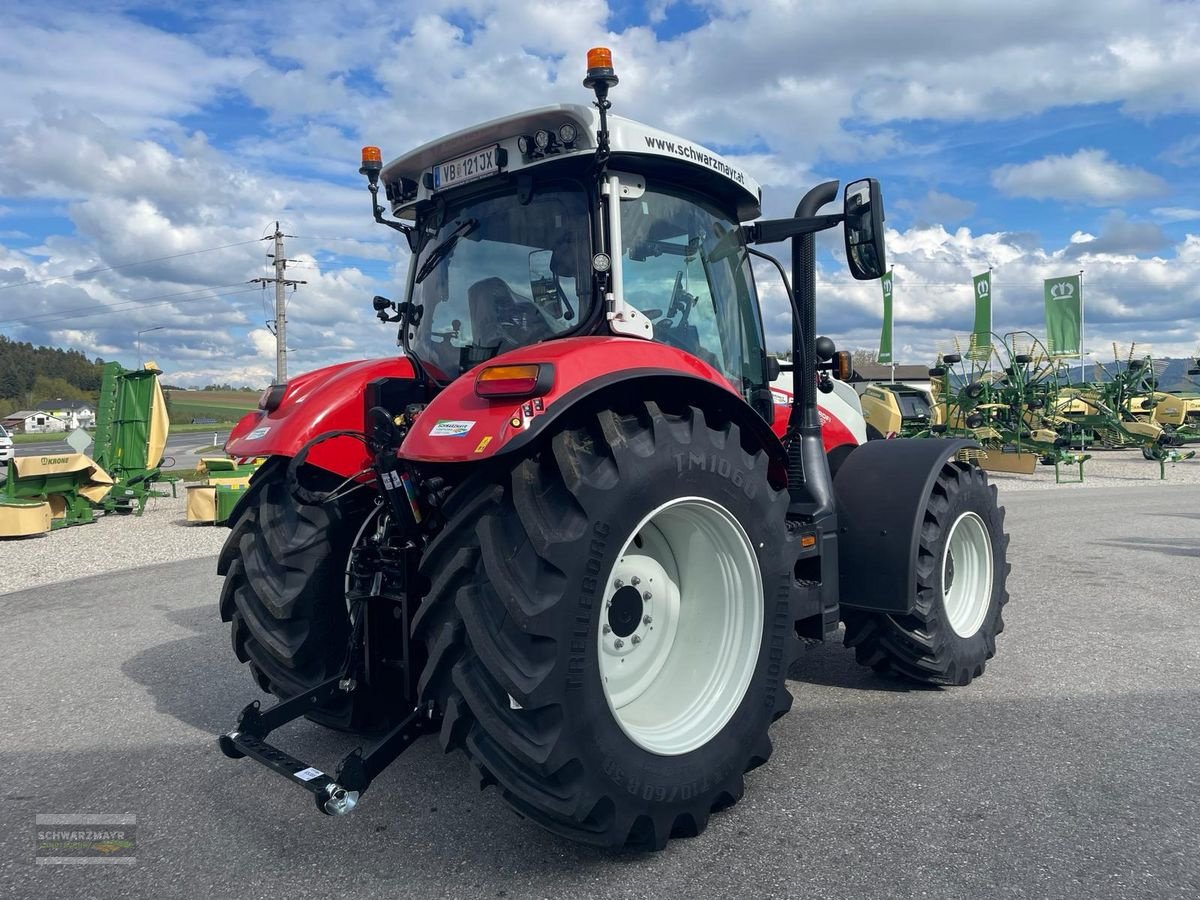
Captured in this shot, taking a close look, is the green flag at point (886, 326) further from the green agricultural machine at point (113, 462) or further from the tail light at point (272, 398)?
the tail light at point (272, 398)

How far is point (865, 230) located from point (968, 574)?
2.10m

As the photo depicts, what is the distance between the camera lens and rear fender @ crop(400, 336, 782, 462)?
8.23 ft

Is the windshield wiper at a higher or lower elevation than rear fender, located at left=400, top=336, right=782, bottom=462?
higher

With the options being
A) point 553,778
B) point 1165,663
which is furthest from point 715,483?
point 1165,663

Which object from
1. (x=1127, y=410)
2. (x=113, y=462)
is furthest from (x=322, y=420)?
(x=1127, y=410)

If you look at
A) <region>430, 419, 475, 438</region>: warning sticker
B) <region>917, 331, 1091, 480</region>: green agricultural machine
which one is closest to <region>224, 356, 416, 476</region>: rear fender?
<region>430, 419, 475, 438</region>: warning sticker

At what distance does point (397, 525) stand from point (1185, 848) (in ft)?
9.04

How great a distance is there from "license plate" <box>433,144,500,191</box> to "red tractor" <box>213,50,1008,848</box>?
1 centimetres

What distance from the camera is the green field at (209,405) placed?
7831 cm

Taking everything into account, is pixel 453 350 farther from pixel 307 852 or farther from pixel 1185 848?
pixel 1185 848

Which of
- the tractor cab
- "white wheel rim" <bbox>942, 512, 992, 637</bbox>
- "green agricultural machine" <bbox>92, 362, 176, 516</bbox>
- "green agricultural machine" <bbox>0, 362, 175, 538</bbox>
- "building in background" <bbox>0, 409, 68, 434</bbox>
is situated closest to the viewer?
the tractor cab

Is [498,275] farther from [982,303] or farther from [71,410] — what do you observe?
[71,410]

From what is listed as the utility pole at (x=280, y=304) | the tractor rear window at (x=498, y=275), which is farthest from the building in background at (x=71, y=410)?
the tractor rear window at (x=498, y=275)

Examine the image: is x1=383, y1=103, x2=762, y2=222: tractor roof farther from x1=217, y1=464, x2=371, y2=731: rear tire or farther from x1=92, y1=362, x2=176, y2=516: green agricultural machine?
x1=92, y1=362, x2=176, y2=516: green agricultural machine
